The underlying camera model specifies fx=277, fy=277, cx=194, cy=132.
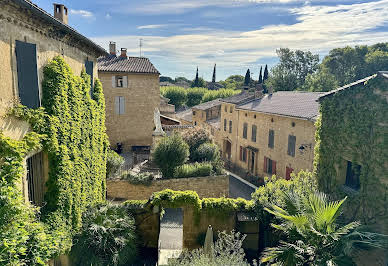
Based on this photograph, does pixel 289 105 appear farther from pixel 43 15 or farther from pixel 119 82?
pixel 43 15

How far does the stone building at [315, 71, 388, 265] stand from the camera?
8.45 metres

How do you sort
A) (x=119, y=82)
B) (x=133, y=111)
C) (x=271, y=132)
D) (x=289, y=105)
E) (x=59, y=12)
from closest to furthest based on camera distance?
(x=59, y=12)
(x=289, y=105)
(x=271, y=132)
(x=119, y=82)
(x=133, y=111)

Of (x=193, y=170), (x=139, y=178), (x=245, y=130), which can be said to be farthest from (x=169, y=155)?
(x=245, y=130)

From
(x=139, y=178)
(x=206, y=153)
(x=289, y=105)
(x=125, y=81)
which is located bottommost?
(x=139, y=178)

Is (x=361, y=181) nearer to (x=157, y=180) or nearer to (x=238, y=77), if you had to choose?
(x=157, y=180)

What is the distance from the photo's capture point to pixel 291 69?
5278cm

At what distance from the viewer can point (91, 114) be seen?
1122 centimetres

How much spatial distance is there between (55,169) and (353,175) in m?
9.76

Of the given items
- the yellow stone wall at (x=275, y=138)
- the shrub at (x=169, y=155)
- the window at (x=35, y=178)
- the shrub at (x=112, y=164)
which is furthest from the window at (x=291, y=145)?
the window at (x=35, y=178)

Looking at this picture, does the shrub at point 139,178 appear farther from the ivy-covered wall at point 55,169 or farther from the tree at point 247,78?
the tree at point 247,78

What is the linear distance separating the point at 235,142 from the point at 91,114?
63.5 feet

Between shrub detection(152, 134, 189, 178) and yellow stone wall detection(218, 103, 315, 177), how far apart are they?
27.2 ft

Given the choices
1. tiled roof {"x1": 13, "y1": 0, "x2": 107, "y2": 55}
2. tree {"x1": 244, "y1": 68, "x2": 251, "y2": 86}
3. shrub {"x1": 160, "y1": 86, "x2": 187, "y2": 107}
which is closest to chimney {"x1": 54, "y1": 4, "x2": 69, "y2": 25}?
tiled roof {"x1": 13, "y1": 0, "x2": 107, "y2": 55}

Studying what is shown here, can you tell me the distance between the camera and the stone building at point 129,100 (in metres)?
23.3
